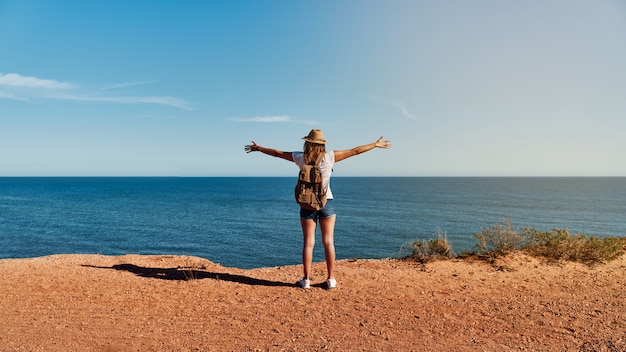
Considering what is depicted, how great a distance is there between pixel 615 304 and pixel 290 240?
25.1 metres

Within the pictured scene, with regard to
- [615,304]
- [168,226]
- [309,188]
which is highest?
[309,188]

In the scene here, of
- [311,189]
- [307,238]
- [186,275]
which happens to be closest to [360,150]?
[311,189]

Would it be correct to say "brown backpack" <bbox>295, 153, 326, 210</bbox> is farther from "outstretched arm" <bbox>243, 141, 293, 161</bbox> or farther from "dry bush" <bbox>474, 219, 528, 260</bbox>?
"dry bush" <bbox>474, 219, 528, 260</bbox>

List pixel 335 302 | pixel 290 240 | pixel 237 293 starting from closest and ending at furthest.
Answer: pixel 335 302
pixel 237 293
pixel 290 240

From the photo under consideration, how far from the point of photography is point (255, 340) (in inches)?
183

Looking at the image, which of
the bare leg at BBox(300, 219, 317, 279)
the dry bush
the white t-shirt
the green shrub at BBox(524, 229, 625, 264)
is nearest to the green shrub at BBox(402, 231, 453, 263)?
the dry bush

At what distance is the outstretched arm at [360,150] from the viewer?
6.32 meters

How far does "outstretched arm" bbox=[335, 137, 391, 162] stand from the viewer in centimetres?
632

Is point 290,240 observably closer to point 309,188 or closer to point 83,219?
point 309,188

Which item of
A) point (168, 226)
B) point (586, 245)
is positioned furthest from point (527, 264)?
point (168, 226)

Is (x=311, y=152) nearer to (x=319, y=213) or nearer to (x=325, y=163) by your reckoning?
(x=325, y=163)

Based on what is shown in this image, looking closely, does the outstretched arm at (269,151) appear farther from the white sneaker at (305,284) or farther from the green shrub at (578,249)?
the green shrub at (578,249)

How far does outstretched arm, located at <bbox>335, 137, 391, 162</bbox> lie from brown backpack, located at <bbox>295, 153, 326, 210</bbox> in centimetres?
42

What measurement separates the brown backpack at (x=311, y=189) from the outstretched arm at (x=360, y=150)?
42 cm
